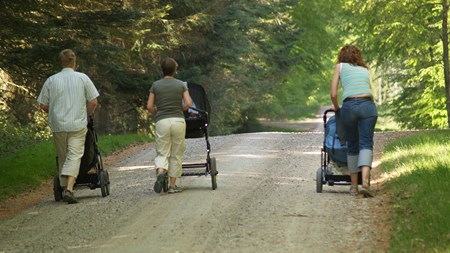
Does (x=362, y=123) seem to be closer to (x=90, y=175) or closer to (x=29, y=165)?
(x=90, y=175)

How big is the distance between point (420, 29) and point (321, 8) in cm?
2495

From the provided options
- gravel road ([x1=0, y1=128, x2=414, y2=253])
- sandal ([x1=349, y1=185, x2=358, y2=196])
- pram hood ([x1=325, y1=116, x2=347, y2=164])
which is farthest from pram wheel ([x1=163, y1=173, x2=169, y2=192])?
sandal ([x1=349, y1=185, x2=358, y2=196])

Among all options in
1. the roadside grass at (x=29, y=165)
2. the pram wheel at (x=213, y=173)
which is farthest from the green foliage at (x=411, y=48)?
the pram wheel at (x=213, y=173)

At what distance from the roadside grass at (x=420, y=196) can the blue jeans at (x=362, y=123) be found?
60 cm

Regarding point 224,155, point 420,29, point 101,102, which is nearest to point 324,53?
point 420,29

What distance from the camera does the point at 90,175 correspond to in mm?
12453

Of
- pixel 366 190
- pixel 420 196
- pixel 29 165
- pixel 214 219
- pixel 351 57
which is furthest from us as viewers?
pixel 29 165

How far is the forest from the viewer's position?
1611cm

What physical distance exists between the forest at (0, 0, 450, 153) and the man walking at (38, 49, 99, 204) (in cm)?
282

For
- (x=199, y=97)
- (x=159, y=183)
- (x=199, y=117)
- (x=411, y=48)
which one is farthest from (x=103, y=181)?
(x=411, y=48)

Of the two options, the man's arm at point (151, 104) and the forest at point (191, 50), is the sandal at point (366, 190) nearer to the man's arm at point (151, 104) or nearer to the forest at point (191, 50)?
the man's arm at point (151, 104)

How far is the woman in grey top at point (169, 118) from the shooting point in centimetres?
1212

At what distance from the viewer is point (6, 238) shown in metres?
9.45

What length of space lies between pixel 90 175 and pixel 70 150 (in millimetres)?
686
